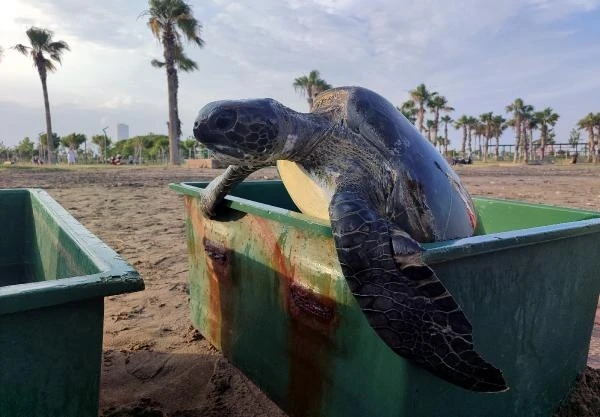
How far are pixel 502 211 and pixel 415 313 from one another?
1.16 meters

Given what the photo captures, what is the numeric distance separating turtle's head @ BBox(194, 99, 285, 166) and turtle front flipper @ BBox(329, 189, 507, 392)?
0.47m

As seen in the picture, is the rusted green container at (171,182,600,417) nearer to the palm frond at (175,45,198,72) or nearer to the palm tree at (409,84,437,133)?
the palm frond at (175,45,198,72)

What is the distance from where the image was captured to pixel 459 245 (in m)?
1.09

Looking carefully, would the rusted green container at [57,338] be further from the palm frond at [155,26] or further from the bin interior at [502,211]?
the palm frond at [155,26]

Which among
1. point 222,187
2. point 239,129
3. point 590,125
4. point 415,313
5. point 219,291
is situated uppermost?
point 590,125

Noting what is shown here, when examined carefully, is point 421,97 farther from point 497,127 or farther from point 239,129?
point 239,129

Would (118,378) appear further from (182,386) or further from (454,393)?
(454,393)

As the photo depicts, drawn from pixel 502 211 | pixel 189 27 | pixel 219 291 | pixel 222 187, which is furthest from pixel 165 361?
pixel 189 27

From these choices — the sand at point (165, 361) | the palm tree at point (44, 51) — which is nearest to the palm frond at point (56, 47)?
the palm tree at point (44, 51)

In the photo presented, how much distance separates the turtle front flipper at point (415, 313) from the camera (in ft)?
3.53

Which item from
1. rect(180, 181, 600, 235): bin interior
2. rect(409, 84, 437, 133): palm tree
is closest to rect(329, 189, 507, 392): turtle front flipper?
rect(180, 181, 600, 235): bin interior

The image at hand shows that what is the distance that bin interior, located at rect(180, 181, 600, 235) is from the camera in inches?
69.1

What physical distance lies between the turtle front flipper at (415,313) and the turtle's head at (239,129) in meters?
0.47

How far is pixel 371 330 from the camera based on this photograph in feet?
3.77
